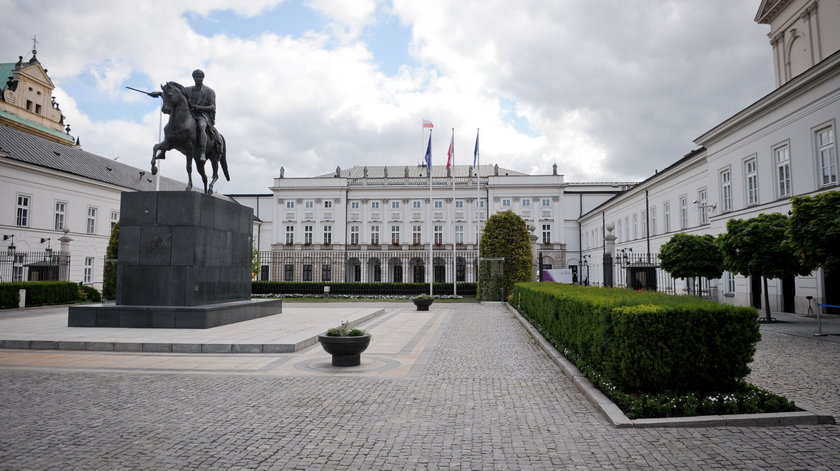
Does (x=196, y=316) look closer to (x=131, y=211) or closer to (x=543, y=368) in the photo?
(x=131, y=211)

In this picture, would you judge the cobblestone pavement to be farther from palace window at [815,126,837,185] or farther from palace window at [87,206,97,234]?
palace window at [87,206,97,234]

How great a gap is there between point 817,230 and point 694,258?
29.6 ft

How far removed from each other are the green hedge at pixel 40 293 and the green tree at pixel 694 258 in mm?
28708

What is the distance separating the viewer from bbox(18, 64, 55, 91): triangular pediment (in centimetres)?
5050

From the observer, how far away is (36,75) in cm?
5247

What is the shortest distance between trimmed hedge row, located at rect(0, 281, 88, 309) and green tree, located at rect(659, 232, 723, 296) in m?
28.7

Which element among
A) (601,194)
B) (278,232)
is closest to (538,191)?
(601,194)

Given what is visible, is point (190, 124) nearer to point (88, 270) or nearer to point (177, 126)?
point (177, 126)

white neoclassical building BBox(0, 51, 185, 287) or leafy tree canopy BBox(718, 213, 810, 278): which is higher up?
white neoclassical building BBox(0, 51, 185, 287)

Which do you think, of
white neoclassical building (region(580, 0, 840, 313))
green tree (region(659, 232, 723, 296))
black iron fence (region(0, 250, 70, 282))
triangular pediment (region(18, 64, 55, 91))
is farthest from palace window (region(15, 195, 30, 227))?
green tree (region(659, 232, 723, 296))

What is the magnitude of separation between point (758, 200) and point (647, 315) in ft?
69.0

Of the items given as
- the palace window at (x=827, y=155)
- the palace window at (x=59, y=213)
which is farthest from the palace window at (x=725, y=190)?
the palace window at (x=59, y=213)

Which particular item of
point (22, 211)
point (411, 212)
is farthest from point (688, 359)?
point (411, 212)

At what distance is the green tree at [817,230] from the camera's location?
39.5 ft
